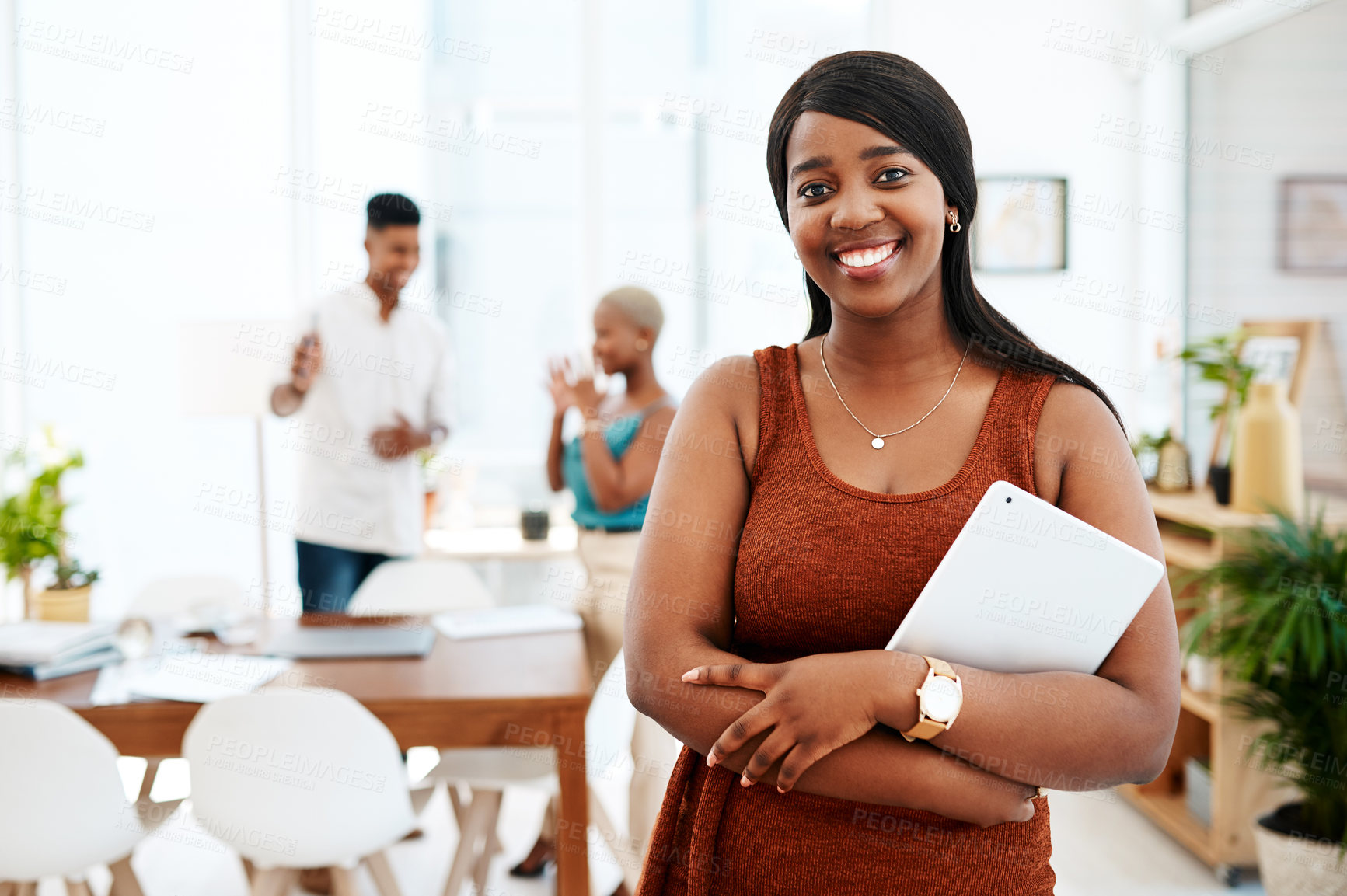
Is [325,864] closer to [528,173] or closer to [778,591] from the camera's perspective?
[778,591]

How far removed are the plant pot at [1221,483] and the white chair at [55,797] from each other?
3.02 m

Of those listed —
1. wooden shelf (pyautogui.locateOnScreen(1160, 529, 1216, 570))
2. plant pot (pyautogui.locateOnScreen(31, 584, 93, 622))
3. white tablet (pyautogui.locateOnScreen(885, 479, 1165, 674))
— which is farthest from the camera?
plant pot (pyautogui.locateOnScreen(31, 584, 93, 622))

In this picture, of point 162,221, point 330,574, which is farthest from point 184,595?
point 162,221

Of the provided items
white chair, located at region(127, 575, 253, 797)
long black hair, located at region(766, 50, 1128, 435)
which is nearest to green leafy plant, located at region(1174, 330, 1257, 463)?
long black hair, located at region(766, 50, 1128, 435)

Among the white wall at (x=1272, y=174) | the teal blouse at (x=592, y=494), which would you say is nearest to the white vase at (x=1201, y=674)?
the white wall at (x=1272, y=174)

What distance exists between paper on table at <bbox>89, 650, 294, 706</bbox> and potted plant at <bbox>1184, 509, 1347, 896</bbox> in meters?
2.33

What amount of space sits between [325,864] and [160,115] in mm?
3582

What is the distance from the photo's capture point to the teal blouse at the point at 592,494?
2756 millimetres

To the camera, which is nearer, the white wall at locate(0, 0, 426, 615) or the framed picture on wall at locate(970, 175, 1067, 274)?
the framed picture on wall at locate(970, 175, 1067, 274)

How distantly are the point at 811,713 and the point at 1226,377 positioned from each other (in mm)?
2656

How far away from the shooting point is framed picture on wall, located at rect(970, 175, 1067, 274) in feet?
13.8

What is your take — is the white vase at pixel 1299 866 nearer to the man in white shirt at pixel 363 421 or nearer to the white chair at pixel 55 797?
the man in white shirt at pixel 363 421

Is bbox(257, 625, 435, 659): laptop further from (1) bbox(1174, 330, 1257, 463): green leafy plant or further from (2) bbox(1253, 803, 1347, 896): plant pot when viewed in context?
(1) bbox(1174, 330, 1257, 463): green leafy plant

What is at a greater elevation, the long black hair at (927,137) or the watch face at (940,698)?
the long black hair at (927,137)
